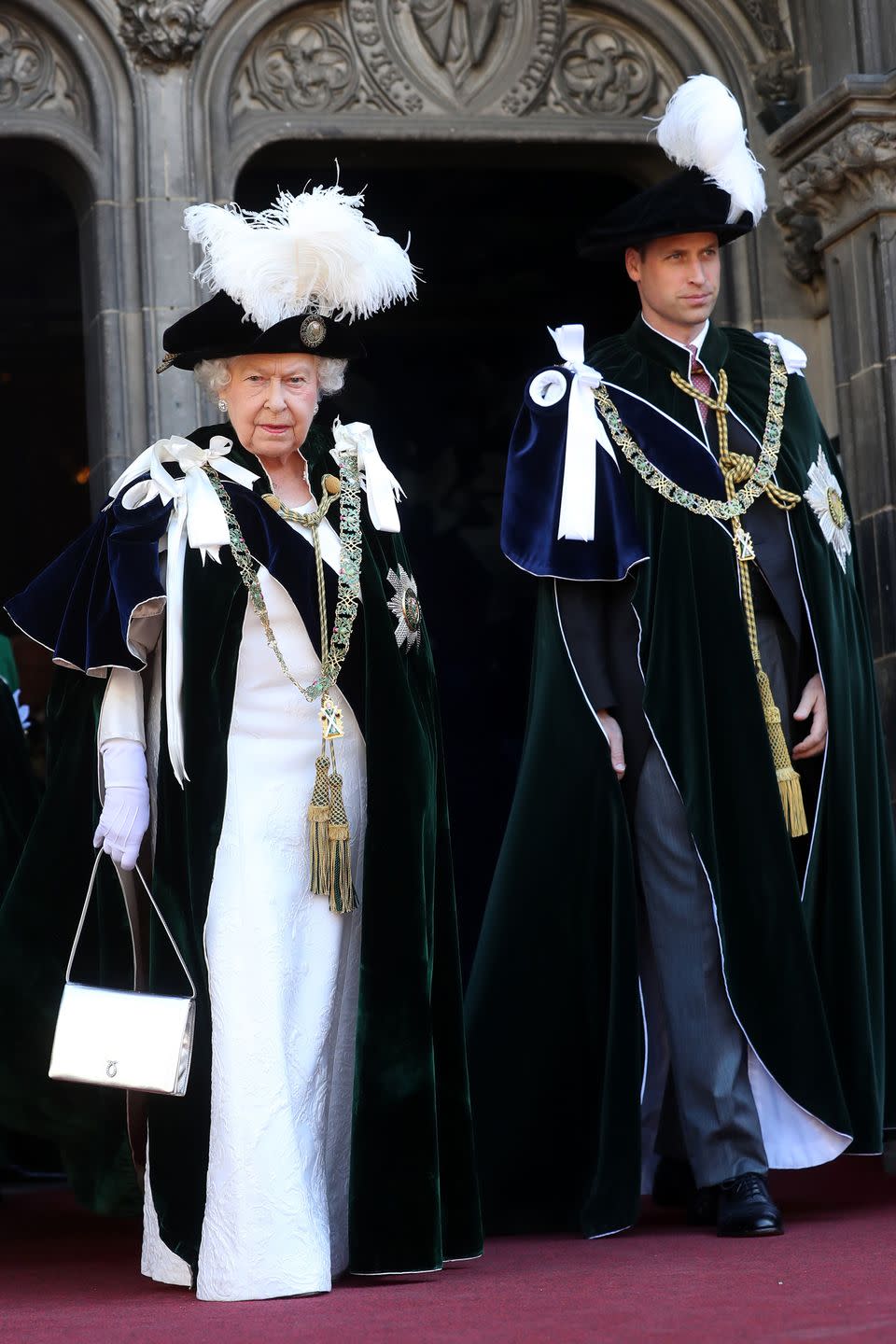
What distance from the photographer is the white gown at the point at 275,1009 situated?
4.32 meters

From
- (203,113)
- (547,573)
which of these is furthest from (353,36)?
(547,573)

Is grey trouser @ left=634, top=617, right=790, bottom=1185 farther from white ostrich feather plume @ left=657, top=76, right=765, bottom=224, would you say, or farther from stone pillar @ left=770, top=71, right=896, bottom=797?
stone pillar @ left=770, top=71, right=896, bottom=797

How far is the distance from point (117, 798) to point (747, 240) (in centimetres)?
336

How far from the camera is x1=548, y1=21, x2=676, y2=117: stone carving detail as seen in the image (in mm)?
7262

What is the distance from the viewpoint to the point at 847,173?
6723mm

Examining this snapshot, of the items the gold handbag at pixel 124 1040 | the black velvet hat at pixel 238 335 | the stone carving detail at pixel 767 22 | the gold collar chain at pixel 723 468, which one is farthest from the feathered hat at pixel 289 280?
the stone carving detail at pixel 767 22

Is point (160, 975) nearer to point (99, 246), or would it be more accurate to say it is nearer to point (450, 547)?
point (99, 246)

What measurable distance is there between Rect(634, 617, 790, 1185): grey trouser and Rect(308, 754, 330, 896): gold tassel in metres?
0.88

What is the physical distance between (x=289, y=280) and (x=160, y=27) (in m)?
2.39

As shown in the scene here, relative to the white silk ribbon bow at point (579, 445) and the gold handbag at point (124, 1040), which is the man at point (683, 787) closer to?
the white silk ribbon bow at point (579, 445)

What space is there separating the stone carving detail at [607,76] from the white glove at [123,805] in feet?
11.0

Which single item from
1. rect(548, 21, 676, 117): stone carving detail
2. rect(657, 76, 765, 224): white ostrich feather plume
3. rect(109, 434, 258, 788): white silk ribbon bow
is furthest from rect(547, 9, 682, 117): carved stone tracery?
rect(109, 434, 258, 788): white silk ribbon bow

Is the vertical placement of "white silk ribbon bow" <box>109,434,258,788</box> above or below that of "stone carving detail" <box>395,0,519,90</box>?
below

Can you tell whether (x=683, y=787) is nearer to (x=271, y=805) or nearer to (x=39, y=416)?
(x=271, y=805)
